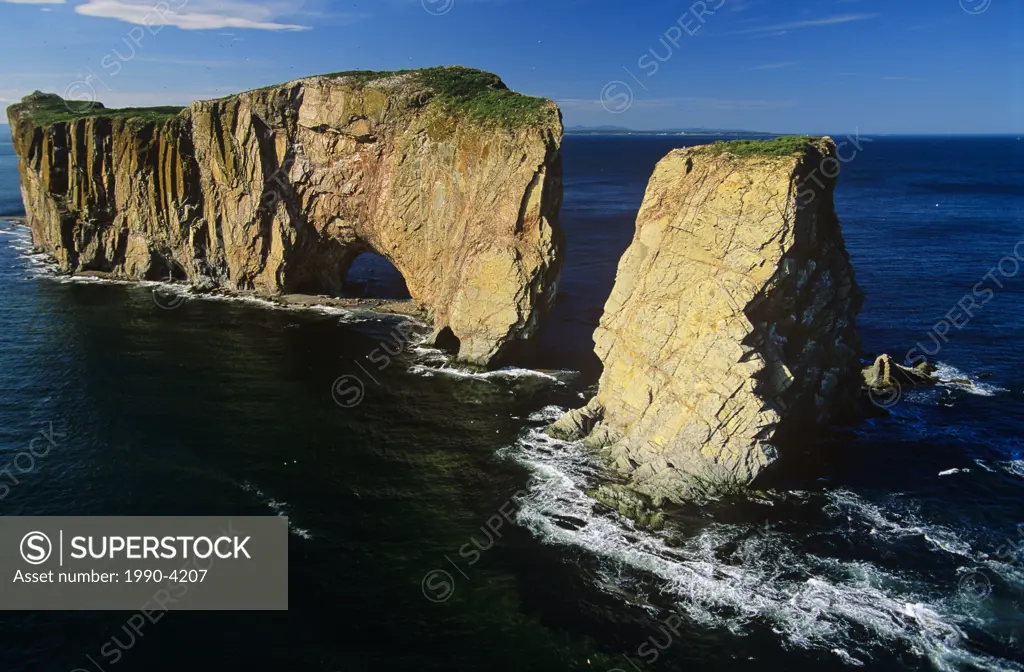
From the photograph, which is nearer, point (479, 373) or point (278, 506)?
point (278, 506)

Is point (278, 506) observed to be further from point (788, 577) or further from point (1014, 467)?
point (1014, 467)

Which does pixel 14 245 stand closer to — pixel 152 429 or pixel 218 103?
pixel 218 103

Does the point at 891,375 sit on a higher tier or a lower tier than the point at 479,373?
higher

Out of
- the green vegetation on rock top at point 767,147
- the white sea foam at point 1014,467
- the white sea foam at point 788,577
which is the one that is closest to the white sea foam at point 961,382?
the white sea foam at point 1014,467

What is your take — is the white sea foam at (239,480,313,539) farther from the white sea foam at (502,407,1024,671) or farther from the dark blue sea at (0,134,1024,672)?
the white sea foam at (502,407,1024,671)

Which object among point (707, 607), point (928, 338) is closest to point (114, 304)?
point (707, 607)

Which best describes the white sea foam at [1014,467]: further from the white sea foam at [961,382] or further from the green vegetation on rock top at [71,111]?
the green vegetation on rock top at [71,111]

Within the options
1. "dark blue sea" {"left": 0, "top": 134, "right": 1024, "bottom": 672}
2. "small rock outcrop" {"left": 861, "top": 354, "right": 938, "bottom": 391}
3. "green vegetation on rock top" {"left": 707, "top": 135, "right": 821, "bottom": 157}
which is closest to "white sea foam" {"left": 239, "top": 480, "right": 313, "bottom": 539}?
"dark blue sea" {"left": 0, "top": 134, "right": 1024, "bottom": 672}

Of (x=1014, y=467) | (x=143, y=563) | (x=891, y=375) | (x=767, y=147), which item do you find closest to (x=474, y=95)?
(x=767, y=147)

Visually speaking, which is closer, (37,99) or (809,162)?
(809,162)
